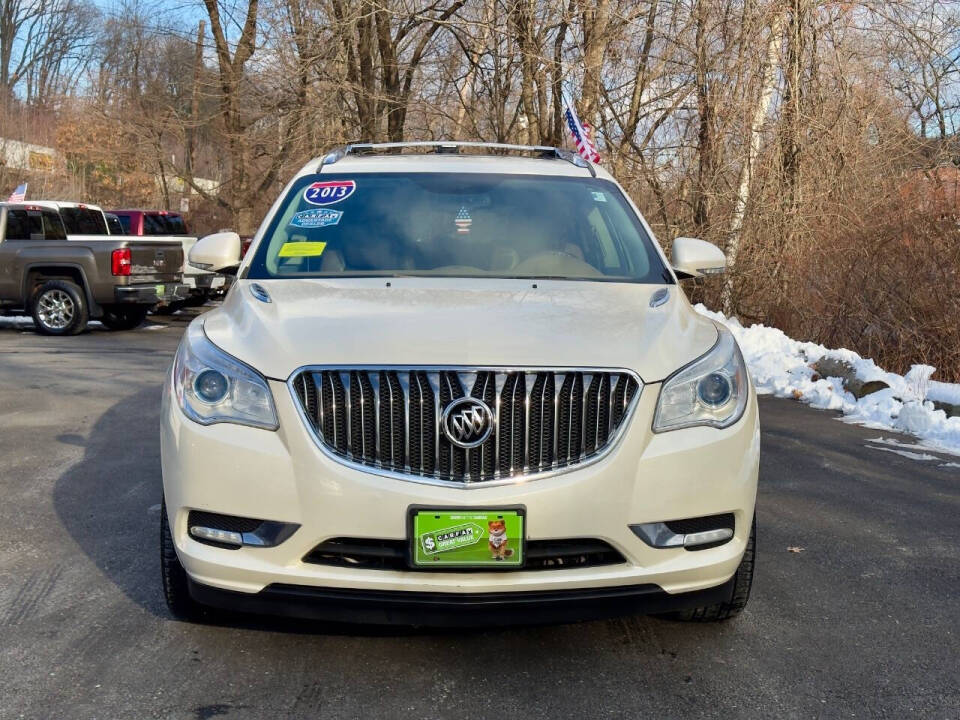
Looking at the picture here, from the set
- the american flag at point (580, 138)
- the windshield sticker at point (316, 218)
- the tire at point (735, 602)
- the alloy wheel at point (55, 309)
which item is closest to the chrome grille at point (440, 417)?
the tire at point (735, 602)

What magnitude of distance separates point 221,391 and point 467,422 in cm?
83

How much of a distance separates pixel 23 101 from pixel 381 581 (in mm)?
61193

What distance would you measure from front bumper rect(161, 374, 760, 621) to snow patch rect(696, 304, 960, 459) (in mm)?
4679

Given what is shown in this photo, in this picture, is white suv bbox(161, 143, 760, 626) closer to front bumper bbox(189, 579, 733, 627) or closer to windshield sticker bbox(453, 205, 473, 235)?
front bumper bbox(189, 579, 733, 627)

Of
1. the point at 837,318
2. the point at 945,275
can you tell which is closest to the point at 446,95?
the point at 837,318

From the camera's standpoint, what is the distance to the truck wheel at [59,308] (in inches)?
592

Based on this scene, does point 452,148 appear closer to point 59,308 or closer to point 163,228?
point 59,308

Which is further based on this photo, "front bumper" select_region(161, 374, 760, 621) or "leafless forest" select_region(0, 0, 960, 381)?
"leafless forest" select_region(0, 0, 960, 381)

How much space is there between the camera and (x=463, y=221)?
4629mm

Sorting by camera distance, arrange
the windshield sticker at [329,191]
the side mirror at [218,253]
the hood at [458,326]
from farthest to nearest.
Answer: the windshield sticker at [329,191]
the side mirror at [218,253]
the hood at [458,326]

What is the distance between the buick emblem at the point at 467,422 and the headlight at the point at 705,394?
551 millimetres

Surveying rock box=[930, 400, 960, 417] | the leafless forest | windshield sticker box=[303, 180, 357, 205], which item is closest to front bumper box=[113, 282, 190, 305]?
the leafless forest

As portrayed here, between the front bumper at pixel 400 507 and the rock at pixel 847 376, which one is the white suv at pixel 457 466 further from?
the rock at pixel 847 376

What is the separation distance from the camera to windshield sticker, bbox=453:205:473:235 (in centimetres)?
459
